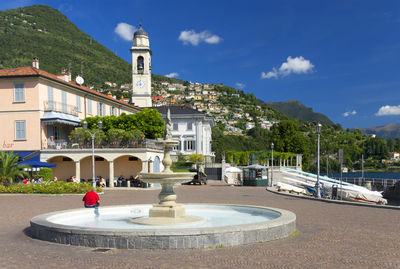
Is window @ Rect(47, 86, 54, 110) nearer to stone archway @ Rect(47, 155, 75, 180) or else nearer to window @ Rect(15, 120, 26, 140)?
window @ Rect(15, 120, 26, 140)

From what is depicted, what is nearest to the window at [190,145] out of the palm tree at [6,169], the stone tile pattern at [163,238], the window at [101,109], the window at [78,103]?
the window at [101,109]

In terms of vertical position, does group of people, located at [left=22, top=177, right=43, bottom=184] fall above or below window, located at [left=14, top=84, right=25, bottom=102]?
below

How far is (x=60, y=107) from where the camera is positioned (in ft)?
121

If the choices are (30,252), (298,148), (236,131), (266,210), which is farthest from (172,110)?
(236,131)

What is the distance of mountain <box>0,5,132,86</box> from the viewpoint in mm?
104812

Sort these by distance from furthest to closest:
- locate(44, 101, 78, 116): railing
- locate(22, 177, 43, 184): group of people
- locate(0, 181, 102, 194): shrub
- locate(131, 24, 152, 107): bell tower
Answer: locate(131, 24, 152, 107): bell tower, locate(44, 101, 78, 116): railing, locate(22, 177, 43, 184): group of people, locate(0, 181, 102, 194): shrub

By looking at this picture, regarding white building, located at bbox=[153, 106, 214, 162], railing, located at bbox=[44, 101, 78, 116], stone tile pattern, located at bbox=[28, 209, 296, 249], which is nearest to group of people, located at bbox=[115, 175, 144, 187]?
railing, located at bbox=[44, 101, 78, 116]

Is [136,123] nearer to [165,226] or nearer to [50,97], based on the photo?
[50,97]

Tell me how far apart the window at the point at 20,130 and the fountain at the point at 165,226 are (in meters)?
24.3

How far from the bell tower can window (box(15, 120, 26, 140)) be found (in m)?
31.1

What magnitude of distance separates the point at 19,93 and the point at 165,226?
2888 centimetres

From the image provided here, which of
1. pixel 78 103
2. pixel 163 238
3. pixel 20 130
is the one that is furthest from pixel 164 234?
pixel 78 103

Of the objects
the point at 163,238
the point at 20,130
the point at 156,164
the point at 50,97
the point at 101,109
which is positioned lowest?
the point at 156,164

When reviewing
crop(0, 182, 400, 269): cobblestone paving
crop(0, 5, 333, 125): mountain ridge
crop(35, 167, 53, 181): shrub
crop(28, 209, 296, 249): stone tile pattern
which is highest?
crop(0, 5, 333, 125): mountain ridge
